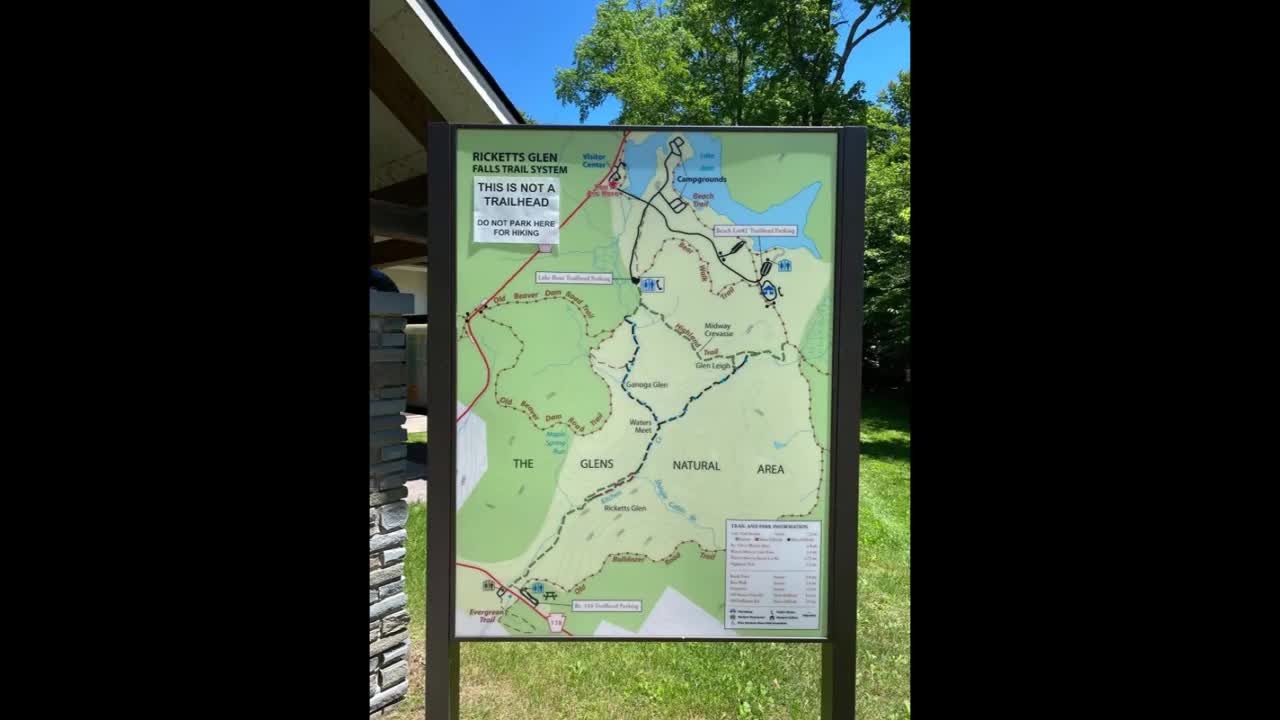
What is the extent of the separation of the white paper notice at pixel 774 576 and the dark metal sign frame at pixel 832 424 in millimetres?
55

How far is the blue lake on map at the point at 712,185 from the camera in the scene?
216cm

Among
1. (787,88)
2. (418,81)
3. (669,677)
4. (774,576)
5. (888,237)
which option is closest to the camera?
(774,576)

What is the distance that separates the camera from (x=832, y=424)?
2.15 metres

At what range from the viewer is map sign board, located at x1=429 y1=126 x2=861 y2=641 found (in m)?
2.15

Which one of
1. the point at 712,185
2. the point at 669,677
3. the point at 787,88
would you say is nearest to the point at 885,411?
the point at 787,88

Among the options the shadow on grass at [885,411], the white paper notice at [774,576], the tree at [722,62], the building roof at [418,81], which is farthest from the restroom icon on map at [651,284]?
the tree at [722,62]

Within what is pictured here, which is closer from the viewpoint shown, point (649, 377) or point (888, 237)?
point (649, 377)

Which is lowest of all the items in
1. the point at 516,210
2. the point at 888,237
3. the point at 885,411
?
the point at 885,411

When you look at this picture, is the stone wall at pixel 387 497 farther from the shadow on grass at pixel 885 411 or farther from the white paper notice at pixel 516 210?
the shadow on grass at pixel 885 411

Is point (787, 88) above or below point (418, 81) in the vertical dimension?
above

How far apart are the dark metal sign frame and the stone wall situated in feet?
3.63

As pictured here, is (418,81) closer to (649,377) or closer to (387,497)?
(387,497)

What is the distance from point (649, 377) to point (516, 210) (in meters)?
0.71
